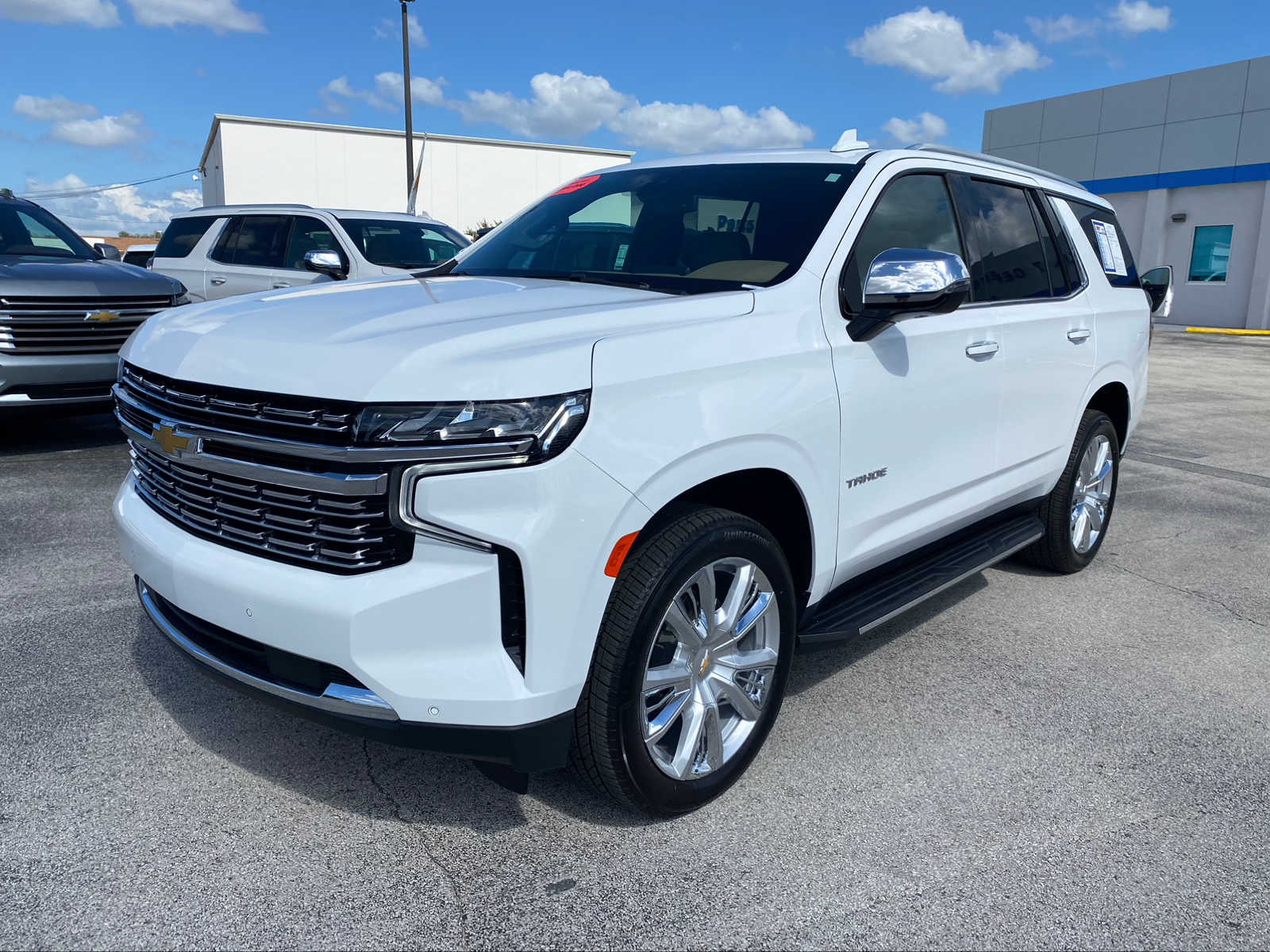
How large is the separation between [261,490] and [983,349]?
8.73 ft

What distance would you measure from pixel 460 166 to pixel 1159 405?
133 feet

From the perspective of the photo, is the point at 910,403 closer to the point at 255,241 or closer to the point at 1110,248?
the point at 1110,248

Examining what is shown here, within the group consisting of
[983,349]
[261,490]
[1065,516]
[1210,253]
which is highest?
[1210,253]

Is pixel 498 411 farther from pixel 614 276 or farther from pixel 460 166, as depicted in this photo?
pixel 460 166

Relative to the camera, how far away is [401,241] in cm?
1024

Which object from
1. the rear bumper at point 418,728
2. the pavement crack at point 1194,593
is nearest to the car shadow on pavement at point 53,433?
the rear bumper at point 418,728

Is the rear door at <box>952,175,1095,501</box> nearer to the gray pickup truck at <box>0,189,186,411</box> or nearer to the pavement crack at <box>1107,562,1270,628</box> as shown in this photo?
the pavement crack at <box>1107,562,1270,628</box>

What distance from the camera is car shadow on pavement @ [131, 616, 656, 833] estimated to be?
2.87 meters

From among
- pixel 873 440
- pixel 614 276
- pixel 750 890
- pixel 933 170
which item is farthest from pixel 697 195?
pixel 750 890

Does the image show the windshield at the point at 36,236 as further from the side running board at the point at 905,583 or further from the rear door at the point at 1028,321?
the side running board at the point at 905,583

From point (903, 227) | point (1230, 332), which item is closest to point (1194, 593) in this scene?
point (903, 227)

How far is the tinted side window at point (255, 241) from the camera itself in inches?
395

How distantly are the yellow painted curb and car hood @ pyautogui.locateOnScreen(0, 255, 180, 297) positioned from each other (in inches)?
992

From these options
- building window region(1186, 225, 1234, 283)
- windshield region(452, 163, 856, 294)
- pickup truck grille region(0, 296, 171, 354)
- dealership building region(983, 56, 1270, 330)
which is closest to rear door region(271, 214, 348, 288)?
pickup truck grille region(0, 296, 171, 354)
